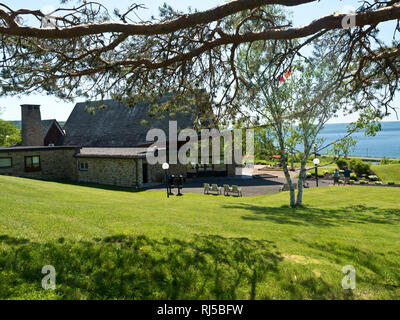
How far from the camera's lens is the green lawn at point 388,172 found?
102 ft

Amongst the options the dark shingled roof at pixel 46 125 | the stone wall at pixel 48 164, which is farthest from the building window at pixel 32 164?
the dark shingled roof at pixel 46 125

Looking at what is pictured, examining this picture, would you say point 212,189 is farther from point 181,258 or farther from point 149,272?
point 149,272

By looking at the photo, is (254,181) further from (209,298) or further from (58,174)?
(209,298)

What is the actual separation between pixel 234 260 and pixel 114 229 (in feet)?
11.0

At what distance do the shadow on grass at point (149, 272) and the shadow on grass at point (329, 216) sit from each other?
17.1ft

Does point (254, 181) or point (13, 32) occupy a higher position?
point (13, 32)

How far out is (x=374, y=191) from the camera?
2092 centimetres

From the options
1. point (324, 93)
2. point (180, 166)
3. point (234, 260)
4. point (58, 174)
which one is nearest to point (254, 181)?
point (180, 166)

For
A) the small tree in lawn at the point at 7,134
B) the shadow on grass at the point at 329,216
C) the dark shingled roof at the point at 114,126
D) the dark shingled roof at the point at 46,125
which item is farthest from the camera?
the small tree in lawn at the point at 7,134

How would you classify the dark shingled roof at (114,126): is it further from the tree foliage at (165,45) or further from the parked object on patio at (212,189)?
the tree foliage at (165,45)

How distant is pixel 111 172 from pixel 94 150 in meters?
5.12

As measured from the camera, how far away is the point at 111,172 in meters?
26.9

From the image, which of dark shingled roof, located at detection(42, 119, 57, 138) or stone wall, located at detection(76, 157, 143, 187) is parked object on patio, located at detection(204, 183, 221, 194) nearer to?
stone wall, located at detection(76, 157, 143, 187)

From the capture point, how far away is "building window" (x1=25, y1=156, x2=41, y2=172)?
27062 millimetres
